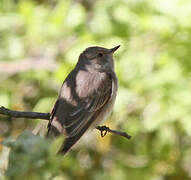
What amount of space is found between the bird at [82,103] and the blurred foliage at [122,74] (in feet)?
1.81

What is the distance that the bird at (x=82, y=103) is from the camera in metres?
3.91

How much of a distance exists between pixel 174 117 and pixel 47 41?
1.82 metres

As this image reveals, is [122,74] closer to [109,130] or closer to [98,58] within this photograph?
[98,58]

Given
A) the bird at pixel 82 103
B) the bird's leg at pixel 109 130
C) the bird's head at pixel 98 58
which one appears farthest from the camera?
the bird's head at pixel 98 58

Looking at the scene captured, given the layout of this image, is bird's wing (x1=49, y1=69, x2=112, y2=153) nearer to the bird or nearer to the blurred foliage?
the bird

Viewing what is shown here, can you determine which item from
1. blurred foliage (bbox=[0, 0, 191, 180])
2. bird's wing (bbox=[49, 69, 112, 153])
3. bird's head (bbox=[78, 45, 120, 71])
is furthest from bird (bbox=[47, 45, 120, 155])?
blurred foliage (bbox=[0, 0, 191, 180])

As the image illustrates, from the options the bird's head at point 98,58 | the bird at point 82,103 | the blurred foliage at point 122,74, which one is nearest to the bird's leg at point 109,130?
the bird at point 82,103

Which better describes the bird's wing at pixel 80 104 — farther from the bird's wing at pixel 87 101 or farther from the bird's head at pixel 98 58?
the bird's head at pixel 98 58

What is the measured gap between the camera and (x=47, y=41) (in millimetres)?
5766

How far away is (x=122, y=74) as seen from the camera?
516cm

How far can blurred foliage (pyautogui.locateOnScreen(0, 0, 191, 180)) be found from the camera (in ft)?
16.5

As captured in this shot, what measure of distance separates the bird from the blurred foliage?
0.55m

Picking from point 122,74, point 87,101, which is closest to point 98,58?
point 122,74

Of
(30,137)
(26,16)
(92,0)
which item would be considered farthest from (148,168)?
(30,137)
